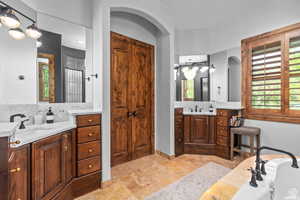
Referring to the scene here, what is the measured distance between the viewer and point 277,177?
1268 mm

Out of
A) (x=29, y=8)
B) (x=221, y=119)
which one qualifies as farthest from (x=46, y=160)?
(x=221, y=119)

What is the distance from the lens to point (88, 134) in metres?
1.96

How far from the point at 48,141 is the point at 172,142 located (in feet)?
7.46

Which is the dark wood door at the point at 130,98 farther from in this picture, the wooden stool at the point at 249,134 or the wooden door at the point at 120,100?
the wooden stool at the point at 249,134

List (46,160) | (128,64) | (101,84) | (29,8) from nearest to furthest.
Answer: (46,160), (29,8), (101,84), (128,64)

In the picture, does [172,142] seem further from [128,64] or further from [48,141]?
[48,141]

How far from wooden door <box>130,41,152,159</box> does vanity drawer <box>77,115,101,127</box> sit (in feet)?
3.56

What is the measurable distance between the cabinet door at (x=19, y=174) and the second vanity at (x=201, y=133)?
2.55 meters

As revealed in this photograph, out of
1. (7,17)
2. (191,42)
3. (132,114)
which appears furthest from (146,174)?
(191,42)

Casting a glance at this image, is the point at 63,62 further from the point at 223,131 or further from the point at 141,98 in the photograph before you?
the point at 223,131

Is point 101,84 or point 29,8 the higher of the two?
point 29,8

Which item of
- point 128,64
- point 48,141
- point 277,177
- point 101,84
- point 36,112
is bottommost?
point 277,177

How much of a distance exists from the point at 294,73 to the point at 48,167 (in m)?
3.69

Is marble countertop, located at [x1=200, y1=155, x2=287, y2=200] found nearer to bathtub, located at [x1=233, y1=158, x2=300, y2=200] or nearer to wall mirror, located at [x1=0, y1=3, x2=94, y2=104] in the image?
bathtub, located at [x1=233, y1=158, x2=300, y2=200]
